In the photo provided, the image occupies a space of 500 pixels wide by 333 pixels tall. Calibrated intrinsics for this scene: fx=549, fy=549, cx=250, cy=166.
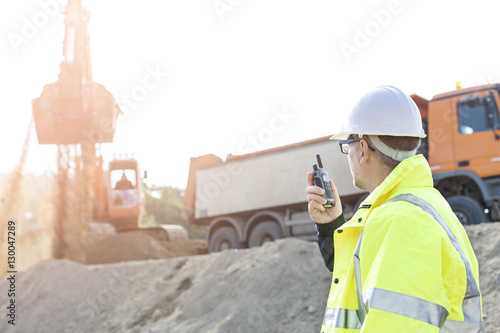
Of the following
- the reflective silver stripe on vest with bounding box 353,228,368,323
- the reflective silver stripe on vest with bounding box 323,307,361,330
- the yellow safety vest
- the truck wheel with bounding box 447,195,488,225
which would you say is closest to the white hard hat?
the yellow safety vest

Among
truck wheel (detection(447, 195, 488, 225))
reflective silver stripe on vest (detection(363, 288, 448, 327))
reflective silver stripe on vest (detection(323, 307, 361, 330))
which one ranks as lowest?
truck wheel (detection(447, 195, 488, 225))

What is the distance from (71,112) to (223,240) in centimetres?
538

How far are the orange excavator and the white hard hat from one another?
43.8ft

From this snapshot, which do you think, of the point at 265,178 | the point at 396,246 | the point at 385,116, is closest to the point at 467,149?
the point at 265,178

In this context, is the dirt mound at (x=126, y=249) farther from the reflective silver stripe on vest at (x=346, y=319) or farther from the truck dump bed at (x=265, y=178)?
the reflective silver stripe on vest at (x=346, y=319)

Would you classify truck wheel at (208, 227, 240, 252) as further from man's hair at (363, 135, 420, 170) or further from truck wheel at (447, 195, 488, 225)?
man's hair at (363, 135, 420, 170)

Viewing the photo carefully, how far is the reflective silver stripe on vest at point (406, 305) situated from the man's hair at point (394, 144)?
1.96 feet

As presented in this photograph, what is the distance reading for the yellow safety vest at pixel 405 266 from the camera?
156cm

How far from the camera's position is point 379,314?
156cm

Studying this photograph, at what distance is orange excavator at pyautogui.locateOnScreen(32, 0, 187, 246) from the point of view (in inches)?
573

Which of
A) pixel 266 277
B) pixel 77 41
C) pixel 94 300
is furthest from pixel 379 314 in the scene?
pixel 77 41

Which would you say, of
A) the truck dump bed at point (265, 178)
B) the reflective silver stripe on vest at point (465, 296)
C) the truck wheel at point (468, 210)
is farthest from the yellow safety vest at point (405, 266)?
the truck dump bed at point (265, 178)

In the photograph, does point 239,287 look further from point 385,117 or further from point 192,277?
point 385,117

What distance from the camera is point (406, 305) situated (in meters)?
1.54
